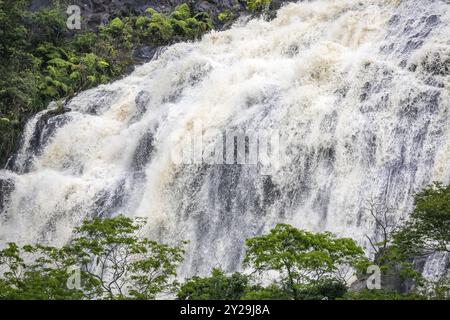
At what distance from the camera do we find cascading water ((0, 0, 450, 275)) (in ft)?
72.5

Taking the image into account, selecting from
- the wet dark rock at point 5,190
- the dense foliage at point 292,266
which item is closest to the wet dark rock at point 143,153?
the wet dark rock at point 5,190

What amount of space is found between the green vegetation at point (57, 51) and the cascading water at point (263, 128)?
161 cm

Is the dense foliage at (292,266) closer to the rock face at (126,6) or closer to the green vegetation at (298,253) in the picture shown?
the green vegetation at (298,253)

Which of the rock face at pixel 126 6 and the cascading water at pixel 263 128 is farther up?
the rock face at pixel 126 6

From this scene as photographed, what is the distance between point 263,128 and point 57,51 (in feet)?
60.1

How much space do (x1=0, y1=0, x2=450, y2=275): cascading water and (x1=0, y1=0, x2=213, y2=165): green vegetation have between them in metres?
1.61

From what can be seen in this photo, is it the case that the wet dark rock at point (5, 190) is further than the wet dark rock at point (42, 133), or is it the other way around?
the wet dark rock at point (42, 133)

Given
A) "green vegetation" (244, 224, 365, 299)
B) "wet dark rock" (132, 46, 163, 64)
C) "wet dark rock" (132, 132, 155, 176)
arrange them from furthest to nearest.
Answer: "wet dark rock" (132, 46, 163, 64) < "wet dark rock" (132, 132, 155, 176) < "green vegetation" (244, 224, 365, 299)

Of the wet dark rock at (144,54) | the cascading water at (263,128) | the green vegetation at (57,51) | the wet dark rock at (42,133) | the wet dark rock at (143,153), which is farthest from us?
the wet dark rock at (144,54)

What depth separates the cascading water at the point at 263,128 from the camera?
22094 millimetres

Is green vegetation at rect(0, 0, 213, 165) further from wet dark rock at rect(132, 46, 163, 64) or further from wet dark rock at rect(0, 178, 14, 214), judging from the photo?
wet dark rock at rect(0, 178, 14, 214)

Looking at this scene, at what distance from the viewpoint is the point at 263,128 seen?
987 inches

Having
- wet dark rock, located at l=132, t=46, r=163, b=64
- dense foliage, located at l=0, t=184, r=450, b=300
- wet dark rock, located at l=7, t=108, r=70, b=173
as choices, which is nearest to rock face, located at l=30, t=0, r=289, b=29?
wet dark rock, located at l=132, t=46, r=163, b=64

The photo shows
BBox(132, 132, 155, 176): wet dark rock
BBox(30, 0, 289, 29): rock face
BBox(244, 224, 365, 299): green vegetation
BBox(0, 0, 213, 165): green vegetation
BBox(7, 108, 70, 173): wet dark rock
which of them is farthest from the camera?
BBox(30, 0, 289, 29): rock face
